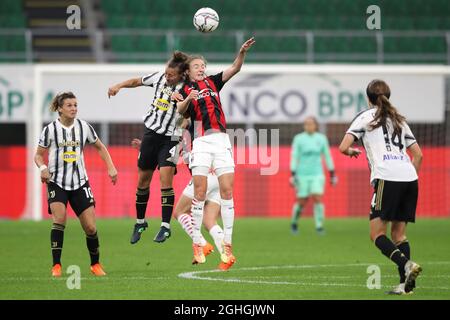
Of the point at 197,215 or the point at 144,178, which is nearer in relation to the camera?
the point at 197,215

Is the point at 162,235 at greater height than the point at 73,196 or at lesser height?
lesser

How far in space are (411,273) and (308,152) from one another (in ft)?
38.2

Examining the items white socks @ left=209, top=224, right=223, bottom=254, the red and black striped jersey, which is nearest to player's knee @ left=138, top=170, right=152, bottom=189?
white socks @ left=209, top=224, right=223, bottom=254

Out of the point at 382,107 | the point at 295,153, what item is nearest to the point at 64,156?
the point at 382,107

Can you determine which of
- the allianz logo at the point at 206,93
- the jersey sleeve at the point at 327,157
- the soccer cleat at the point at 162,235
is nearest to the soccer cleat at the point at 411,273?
the allianz logo at the point at 206,93

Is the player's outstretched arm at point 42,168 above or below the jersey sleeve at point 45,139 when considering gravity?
below

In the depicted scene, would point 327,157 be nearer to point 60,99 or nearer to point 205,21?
point 205,21

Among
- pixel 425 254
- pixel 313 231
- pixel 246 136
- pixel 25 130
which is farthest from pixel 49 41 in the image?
pixel 425 254

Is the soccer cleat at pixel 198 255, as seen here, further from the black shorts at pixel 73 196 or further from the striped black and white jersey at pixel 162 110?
the striped black and white jersey at pixel 162 110

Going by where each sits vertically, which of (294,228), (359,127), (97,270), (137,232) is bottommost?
(294,228)

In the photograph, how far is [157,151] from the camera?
12672 mm

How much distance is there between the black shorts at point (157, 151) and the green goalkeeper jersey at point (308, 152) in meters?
8.04

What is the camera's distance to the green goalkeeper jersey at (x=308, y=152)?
20.5 meters

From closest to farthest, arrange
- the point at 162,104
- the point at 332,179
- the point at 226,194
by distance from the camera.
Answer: the point at 226,194
the point at 162,104
the point at 332,179
